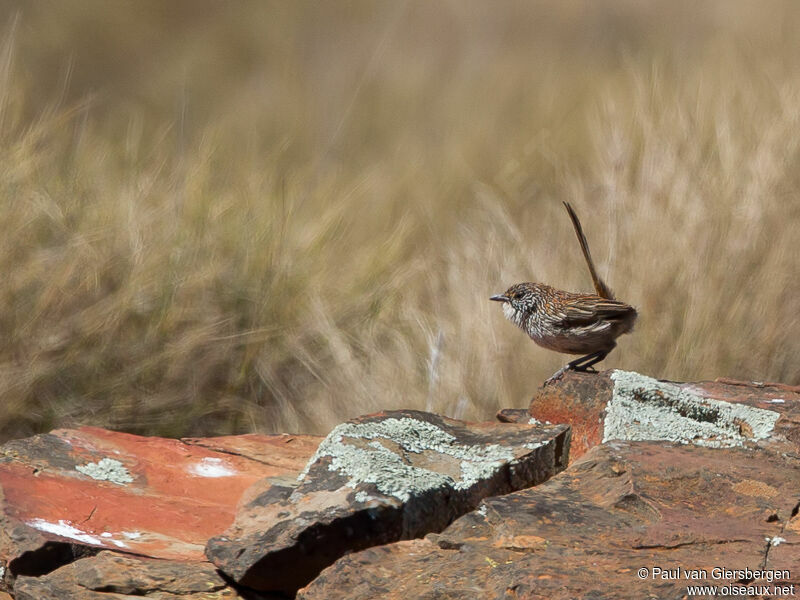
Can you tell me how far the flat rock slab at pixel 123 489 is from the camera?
2484mm

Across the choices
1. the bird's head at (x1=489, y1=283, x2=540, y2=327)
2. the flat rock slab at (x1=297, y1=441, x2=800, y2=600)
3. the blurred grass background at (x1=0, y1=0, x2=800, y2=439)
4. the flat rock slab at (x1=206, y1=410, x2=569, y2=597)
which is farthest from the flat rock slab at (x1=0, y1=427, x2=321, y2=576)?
the blurred grass background at (x1=0, y1=0, x2=800, y2=439)

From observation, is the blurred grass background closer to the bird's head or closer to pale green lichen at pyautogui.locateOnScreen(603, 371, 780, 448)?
the bird's head

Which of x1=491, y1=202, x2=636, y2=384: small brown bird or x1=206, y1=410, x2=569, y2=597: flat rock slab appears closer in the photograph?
x1=206, y1=410, x2=569, y2=597: flat rock slab

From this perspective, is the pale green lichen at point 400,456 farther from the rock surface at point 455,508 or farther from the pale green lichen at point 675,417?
the pale green lichen at point 675,417

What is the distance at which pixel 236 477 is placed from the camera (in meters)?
3.04

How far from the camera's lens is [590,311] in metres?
3.21

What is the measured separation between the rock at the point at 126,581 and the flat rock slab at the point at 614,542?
33 centimetres

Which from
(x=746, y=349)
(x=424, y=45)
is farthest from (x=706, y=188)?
(x=424, y=45)

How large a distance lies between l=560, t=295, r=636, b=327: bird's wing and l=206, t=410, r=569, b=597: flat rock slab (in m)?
0.56

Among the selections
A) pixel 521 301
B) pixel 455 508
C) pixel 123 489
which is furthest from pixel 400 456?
pixel 521 301

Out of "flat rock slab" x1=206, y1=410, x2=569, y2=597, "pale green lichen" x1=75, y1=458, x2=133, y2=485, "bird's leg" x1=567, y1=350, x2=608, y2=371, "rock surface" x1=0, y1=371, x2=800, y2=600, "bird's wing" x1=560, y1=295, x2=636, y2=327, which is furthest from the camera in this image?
"bird's leg" x1=567, y1=350, x2=608, y2=371

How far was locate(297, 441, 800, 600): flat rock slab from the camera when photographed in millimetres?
1874

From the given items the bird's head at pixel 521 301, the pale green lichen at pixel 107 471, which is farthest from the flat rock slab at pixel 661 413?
the pale green lichen at pixel 107 471

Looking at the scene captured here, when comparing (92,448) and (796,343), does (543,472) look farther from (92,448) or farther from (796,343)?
(796,343)
